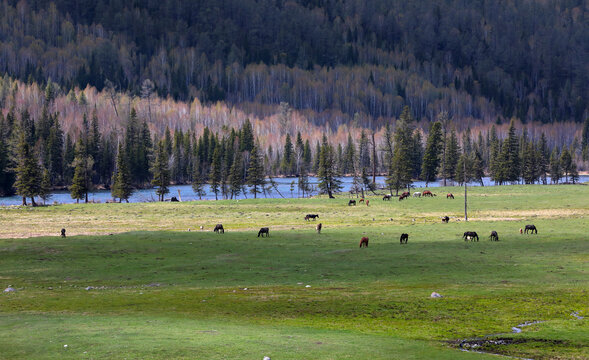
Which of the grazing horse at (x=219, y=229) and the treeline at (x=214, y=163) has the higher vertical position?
the treeline at (x=214, y=163)

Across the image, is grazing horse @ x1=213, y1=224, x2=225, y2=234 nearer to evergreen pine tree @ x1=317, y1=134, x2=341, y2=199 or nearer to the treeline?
the treeline

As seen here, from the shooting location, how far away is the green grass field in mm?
20000

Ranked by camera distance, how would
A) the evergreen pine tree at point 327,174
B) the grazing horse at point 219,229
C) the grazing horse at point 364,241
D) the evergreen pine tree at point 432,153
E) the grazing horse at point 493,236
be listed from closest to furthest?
the grazing horse at point 364,241 < the grazing horse at point 493,236 < the grazing horse at point 219,229 < the evergreen pine tree at point 327,174 < the evergreen pine tree at point 432,153

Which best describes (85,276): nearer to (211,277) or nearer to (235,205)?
(211,277)

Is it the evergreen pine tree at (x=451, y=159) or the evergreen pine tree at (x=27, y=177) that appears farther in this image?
the evergreen pine tree at (x=451, y=159)

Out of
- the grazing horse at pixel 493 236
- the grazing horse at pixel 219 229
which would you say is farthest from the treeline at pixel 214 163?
the grazing horse at pixel 219 229

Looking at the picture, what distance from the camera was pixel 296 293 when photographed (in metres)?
31.2

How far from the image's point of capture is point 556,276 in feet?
116

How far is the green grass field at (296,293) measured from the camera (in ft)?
65.6

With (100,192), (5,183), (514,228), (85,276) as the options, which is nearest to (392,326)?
(85,276)

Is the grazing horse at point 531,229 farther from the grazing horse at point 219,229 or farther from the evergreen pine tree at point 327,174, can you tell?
the evergreen pine tree at point 327,174

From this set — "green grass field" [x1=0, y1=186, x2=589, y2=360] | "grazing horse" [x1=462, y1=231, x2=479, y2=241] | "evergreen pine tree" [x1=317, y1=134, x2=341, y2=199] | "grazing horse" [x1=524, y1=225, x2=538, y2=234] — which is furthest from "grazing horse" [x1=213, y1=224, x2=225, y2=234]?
"evergreen pine tree" [x1=317, y1=134, x2=341, y2=199]

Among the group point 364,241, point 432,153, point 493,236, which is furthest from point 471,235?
point 432,153

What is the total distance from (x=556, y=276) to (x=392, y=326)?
1588 centimetres
